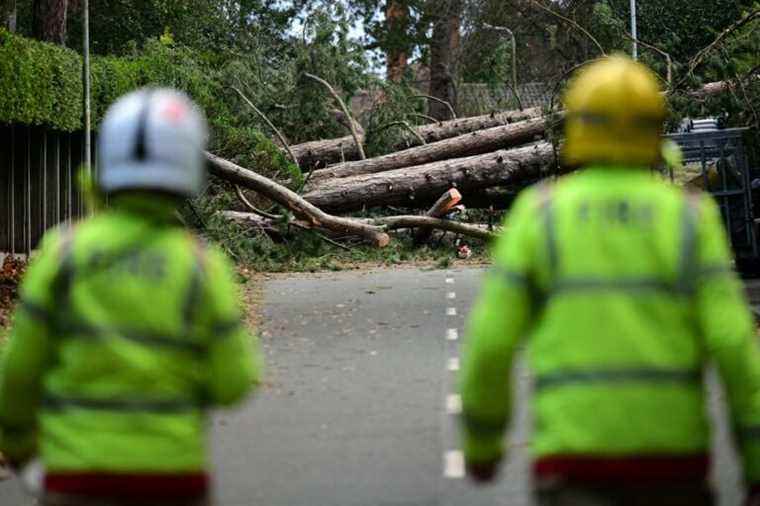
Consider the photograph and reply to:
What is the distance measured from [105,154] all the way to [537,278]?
1.10 m

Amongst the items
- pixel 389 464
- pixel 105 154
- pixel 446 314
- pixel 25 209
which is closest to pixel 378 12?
pixel 25 209

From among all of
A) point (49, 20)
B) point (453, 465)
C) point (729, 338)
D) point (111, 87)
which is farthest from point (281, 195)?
point (729, 338)

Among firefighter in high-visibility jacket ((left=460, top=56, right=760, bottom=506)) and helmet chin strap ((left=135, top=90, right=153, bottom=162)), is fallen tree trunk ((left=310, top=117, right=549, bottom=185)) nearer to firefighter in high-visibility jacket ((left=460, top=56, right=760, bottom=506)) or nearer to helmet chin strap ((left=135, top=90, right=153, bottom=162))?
helmet chin strap ((left=135, top=90, right=153, bottom=162))

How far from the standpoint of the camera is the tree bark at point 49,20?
85.7ft

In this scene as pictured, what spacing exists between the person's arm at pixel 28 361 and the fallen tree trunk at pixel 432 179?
19.6 meters

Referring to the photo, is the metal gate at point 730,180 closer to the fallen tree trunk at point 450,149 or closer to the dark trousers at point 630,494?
the fallen tree trunk at point 450,149

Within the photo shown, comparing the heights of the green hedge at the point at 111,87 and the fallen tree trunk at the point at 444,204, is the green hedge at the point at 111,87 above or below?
above

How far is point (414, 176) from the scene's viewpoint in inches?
955

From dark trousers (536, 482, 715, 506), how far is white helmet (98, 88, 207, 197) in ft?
3.84

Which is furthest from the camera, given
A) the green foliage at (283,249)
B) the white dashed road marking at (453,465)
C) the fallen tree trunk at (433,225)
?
the fallen tree trunk at (433,225)

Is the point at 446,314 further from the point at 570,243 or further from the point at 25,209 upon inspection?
the point at 570,243

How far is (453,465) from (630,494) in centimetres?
527

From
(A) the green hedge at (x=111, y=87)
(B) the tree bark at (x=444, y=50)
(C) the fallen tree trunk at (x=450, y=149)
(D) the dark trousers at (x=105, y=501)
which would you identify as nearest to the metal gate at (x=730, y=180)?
(C) the fallen tree trunk at (x=450, y=149)

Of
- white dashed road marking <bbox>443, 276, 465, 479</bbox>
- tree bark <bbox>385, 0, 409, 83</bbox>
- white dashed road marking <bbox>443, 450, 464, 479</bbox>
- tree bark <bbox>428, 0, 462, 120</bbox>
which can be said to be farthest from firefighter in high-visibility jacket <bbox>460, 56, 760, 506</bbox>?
tree bark <bbox>385, 0, 409, 83</bbox>
